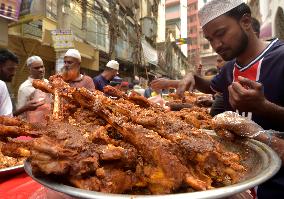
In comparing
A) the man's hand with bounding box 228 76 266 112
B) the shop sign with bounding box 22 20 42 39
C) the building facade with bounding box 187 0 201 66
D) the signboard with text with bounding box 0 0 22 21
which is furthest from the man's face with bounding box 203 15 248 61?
the building facade with bounding box 187 0 201 66

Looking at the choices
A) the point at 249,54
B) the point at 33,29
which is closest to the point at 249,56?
the point at 249,54

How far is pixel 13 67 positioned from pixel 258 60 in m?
3.57

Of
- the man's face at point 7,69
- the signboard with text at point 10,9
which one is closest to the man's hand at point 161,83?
the man's face at point 7,69

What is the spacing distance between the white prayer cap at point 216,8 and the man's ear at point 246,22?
10cm

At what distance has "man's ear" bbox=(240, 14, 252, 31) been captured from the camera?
6.73ft

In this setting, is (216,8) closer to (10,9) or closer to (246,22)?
(246,22)

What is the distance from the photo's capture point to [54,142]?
1.04 metres

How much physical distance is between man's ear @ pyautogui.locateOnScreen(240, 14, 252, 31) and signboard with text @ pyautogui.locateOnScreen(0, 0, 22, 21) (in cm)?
686

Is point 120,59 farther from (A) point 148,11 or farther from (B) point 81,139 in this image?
(B) point 81,139

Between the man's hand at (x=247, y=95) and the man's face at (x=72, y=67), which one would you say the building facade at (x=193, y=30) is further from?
the man's hand at (x=247, y=95)

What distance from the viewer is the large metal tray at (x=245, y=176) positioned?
81cm

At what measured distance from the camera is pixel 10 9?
757 cm

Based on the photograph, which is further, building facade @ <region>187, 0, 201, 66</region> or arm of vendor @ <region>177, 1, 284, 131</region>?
building facade @ <region>187, 0, 201, 66</region>

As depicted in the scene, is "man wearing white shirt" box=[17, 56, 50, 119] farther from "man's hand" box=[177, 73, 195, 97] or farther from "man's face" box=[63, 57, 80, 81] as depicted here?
"man's hand" box=[177, 73, 195, 97]
